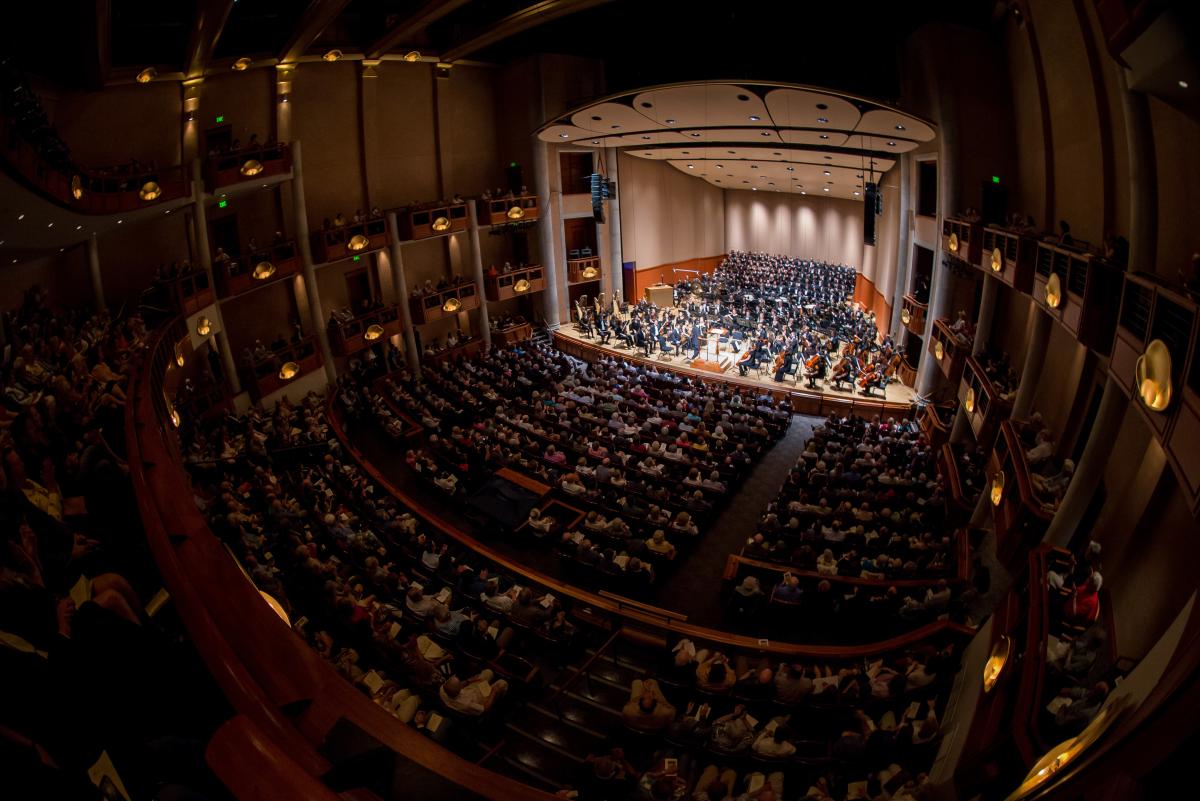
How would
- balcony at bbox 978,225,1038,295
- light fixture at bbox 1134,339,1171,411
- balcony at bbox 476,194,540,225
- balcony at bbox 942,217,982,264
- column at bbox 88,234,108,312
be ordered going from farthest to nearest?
balcony at bbox 476,194,540,225 → column at bbox 88,234,108,312 → balcony at bbox 942,217,982,264 → balcony at bbox 978,225,1038,295 → light fixture at bbox 1134,339,1171,411

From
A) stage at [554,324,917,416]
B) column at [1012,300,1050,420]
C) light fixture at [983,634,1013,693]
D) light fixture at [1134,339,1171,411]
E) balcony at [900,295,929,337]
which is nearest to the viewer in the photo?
light fixture at [1134,339,1171,411]

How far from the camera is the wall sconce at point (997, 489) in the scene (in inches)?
360

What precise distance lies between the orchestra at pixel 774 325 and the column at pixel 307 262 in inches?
366

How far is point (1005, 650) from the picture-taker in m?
5.57

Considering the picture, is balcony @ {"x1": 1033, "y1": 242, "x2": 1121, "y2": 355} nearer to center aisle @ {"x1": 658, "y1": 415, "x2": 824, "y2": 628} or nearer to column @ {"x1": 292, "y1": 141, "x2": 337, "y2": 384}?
center aisle @ {"x1": 658, "y1": 415, "x2": 824, "y2": 628}

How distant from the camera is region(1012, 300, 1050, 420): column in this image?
32.3 feet

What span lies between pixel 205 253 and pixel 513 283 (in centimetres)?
1011

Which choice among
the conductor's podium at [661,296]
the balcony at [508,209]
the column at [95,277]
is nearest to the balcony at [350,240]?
the balcony at [508,209]

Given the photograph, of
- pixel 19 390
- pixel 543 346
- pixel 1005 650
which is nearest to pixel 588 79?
pixel 543 346

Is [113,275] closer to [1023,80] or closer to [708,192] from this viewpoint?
[1023,80]

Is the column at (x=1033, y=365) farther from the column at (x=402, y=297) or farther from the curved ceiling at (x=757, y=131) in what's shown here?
the column at (x=402, y=297)

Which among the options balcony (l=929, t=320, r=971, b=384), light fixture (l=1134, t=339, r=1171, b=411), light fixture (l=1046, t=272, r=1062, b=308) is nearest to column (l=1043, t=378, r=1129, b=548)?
light fixture (l=1046, t=272, r=1062, b=308)

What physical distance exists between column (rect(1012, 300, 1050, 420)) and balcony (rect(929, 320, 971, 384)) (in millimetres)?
2404

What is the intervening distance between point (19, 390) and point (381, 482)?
6413 millimetres
